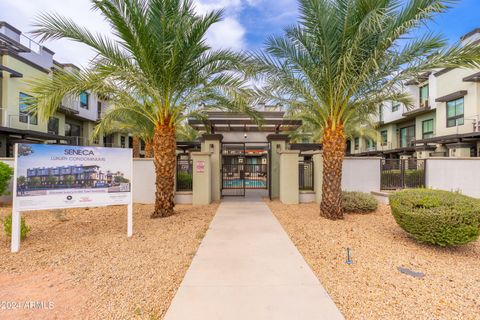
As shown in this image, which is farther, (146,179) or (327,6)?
(146,179)

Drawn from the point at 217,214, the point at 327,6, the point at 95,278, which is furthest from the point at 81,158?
the point at 327,6

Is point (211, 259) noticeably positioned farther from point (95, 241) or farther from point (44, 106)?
point (44, 106)

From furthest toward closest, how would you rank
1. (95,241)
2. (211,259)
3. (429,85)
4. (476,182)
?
(429,85) → (476,182) → (95,241) → (211,259)

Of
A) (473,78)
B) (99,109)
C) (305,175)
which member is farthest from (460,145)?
(99,109)

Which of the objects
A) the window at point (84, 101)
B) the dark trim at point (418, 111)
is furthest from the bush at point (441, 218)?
the window at point (84, 101)

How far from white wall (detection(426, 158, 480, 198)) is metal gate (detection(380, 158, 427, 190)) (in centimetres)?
32

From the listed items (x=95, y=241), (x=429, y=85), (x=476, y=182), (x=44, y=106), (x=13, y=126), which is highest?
(x=429, y=85)

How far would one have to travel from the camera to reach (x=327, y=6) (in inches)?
254

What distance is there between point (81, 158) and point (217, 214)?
14.6 feet

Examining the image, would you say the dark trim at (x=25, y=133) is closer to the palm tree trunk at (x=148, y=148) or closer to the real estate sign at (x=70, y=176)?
the palm tree trunk at (x=148, y=148)

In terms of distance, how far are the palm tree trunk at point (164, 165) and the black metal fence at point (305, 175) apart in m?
6.23

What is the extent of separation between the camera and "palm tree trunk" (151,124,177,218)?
7605 millimetres

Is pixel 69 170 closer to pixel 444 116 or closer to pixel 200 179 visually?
pixel 200 179

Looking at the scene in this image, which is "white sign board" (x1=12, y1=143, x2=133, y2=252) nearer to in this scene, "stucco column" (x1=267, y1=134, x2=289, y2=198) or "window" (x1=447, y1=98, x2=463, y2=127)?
"stucco column" (x1=267, y1=134, x2=289, y2=198)
